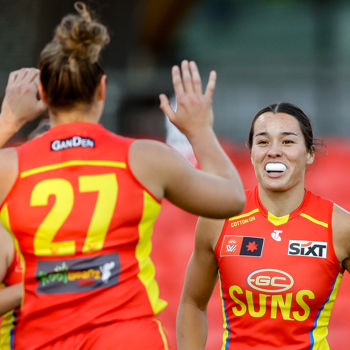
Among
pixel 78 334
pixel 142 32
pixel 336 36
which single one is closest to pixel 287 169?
pixel 78 334

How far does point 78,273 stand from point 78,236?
0.14 metres

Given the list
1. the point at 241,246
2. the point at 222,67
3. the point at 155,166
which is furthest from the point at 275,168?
the point at 222,67

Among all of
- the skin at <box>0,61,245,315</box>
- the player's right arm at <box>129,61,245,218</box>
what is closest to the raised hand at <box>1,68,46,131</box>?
the skin at <box>0,61,245,315</box>

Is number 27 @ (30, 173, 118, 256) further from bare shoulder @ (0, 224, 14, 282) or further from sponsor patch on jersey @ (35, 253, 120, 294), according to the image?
bare shoulder @ (0, 224, 14, 282)

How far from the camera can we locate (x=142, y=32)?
2041cm

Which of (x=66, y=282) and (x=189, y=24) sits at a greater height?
(x=189, y=24)

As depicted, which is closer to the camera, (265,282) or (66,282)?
(66,282)

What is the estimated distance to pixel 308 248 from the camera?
4242 mm

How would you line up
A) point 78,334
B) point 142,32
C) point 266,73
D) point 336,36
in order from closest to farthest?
point 78,334 < point 266,73 < point 142,32 < point 336,36

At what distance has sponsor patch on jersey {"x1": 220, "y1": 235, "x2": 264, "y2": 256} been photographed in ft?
14.1

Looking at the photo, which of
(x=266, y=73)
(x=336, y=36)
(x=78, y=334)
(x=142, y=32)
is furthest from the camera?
(x=336, y=36)

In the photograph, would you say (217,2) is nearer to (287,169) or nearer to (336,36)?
(336,36)

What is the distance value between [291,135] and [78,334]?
1852 mm

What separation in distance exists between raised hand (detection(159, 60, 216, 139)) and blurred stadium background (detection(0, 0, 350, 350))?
0.82 m
